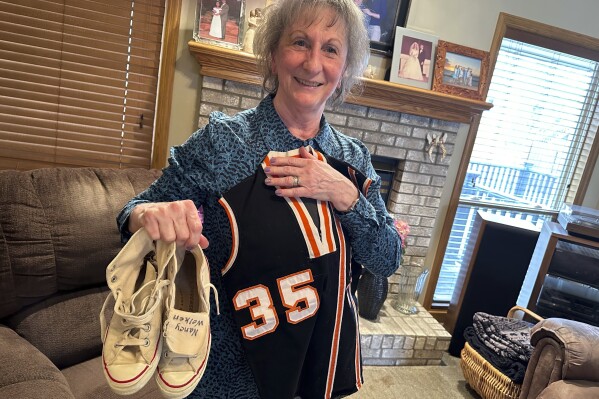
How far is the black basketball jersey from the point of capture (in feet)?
2.43

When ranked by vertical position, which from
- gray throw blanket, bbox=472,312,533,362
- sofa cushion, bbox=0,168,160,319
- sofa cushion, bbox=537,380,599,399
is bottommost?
gray throw blanket, bbox=472,312,533,362

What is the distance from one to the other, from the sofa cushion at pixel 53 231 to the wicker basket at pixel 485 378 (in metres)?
1.94

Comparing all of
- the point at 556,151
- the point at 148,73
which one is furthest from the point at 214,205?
the point at 556,151

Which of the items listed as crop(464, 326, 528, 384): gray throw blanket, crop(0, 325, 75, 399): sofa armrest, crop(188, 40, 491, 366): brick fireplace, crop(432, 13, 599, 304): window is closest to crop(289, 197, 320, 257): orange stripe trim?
crop(0, 325, 75, 399): sofa armrest

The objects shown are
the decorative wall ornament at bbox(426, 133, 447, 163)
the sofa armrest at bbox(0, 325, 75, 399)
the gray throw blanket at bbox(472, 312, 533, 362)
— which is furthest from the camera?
the decorative wall ornament at bbox(426, 133, 447, 163)

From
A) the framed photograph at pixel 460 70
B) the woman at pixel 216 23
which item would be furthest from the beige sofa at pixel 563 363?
the woman at pixel 216 23

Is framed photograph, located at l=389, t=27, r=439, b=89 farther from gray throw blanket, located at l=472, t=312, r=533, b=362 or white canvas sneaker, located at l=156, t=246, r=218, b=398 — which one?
white canvas sneaker, located at l=156, t=246, r=218, b=398

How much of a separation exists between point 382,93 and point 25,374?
6.81 feet

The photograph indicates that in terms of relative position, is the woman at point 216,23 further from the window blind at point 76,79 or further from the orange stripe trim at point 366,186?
the orange stripe trim at point 366,186

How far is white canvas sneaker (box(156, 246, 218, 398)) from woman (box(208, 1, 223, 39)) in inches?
66.9

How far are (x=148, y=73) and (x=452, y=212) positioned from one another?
7.20 ft

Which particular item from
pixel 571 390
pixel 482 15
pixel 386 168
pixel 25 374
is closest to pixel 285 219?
pixel 25 374

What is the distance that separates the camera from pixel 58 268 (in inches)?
52.9

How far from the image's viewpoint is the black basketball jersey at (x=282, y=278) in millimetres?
740
